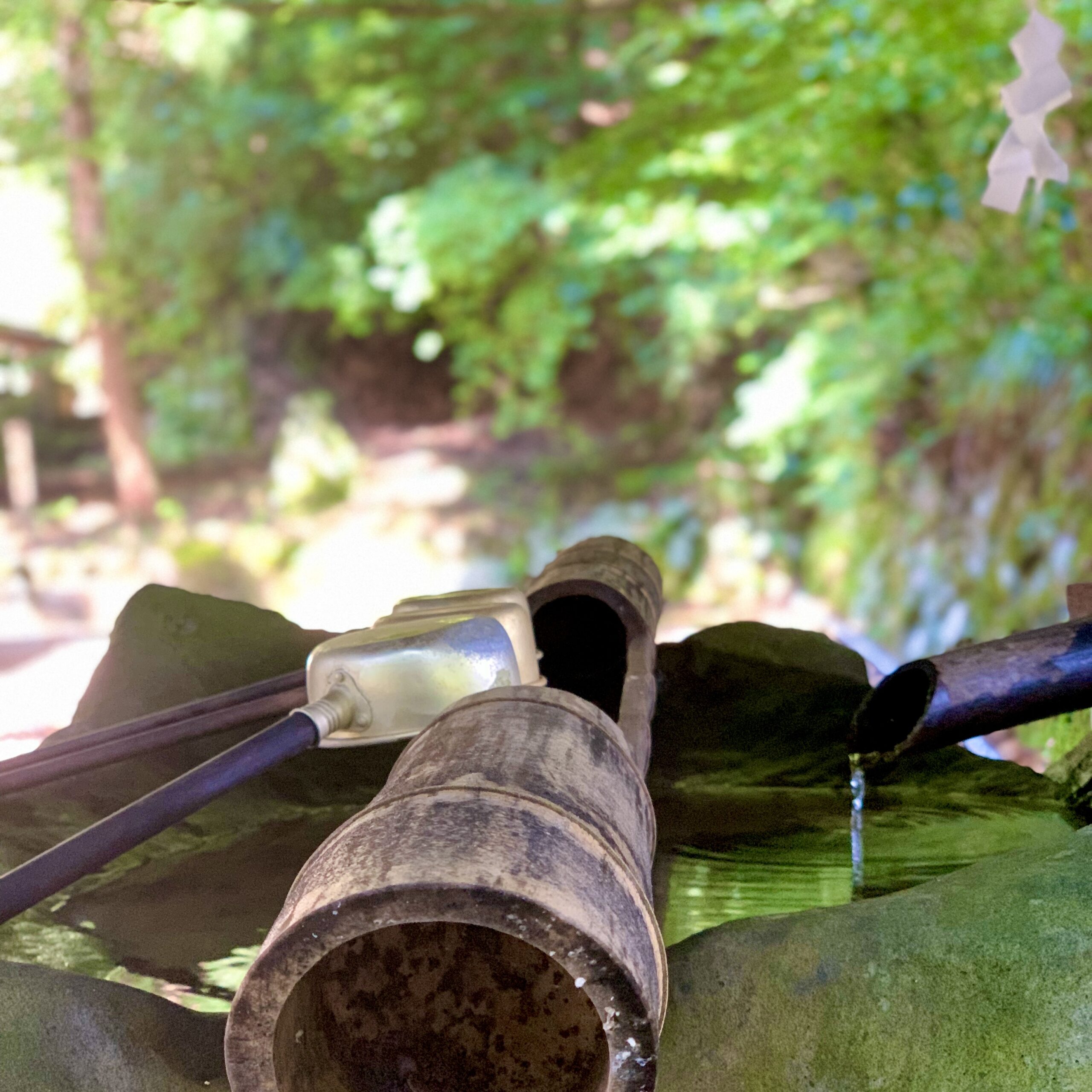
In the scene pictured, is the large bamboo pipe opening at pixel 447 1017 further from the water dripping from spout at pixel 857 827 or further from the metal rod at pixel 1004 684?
the metal rod at pixel 1004 684

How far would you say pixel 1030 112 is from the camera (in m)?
2.79

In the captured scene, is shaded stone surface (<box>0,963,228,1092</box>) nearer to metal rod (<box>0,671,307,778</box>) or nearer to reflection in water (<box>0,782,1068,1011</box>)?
reflection in water (<box>0,782,1068,1011</box>)

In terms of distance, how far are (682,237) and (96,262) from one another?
23.3 ft

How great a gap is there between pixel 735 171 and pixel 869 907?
21.5ft

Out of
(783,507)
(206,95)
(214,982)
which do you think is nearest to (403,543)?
(783,507)

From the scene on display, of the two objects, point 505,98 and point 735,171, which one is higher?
point 505,98

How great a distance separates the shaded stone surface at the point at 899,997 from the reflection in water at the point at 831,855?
35 cm

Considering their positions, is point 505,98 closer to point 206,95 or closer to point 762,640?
point 206,95

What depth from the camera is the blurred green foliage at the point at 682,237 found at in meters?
6.34

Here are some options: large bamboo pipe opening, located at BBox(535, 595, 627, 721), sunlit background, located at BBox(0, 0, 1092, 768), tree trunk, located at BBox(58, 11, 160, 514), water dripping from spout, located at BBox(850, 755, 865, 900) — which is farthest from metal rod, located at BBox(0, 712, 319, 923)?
tree trunk, located at BBox(58, 11, 160, 514)

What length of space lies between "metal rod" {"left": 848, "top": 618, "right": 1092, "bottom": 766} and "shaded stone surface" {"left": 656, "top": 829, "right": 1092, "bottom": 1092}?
52 centimetres

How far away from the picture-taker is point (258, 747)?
1732 millimetres

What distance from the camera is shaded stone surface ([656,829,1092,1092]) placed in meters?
1.47

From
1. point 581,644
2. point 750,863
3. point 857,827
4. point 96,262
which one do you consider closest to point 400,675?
point 750,863
